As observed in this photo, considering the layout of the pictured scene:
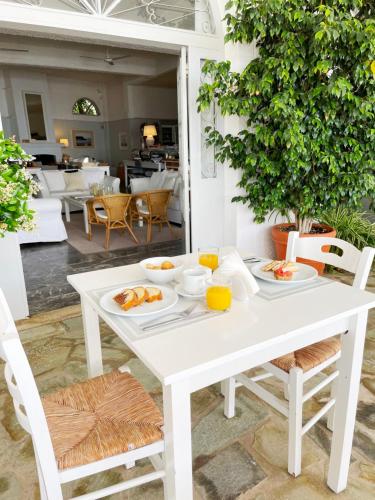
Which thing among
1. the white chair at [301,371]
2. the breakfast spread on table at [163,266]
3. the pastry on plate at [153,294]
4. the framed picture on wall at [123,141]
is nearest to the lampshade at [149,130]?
the framed picture on wall at [123,141]

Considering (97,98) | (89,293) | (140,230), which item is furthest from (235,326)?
(97,98)

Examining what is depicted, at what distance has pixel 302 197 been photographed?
11.4 ft

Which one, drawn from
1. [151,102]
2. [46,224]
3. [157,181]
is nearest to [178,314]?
[46,224]

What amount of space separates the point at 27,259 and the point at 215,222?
251 centimetres

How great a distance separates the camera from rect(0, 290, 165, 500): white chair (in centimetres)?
98

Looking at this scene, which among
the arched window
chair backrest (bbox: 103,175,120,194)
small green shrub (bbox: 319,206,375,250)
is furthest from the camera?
the arched window

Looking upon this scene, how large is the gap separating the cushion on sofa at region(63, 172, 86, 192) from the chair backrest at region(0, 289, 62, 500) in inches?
269

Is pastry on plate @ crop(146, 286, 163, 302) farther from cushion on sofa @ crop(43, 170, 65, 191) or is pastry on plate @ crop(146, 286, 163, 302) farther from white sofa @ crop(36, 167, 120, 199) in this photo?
cushion on sofa @ crop(43, 170, 65, 191)

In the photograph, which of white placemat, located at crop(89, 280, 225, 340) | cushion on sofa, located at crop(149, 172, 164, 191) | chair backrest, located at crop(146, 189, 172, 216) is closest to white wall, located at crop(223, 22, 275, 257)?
chair backrest, located at crop(146, 189, 172, 216)

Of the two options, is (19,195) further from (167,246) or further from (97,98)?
(97,98)

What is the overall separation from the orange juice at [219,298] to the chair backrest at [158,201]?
424 centimetres

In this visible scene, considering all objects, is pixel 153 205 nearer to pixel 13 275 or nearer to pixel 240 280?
pixel 13 275

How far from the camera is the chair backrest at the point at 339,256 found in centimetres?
156

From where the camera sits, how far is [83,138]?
12.4m
